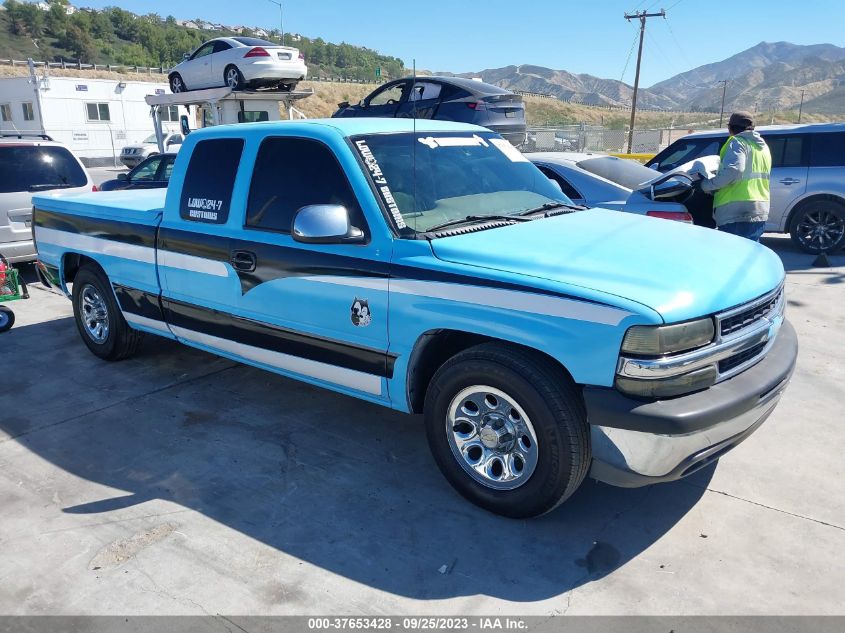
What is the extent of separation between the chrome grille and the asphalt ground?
3.34ft

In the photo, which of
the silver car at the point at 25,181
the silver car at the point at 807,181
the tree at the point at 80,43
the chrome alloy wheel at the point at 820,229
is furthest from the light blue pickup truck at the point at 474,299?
the tree at the point at 80,43

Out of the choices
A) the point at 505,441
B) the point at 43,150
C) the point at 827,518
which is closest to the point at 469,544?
the point at 505,441

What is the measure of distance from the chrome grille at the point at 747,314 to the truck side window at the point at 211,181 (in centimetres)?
302

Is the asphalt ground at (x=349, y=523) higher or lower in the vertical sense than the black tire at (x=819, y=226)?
lower

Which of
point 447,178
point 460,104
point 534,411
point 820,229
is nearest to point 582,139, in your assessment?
point 460,104

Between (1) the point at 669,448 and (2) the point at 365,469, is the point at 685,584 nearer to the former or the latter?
(1) the point at 669,448

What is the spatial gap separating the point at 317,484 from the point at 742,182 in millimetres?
4786

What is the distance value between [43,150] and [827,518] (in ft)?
30.2

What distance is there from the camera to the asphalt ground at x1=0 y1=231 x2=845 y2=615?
9.38ft

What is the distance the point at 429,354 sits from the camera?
3.54m

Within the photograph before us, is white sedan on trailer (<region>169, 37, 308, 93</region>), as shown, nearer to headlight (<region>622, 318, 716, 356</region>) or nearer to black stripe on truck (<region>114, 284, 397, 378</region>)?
black stripe on truck (<region>114, 284, 397, 378</region>)

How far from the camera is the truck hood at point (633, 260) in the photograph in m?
2.91

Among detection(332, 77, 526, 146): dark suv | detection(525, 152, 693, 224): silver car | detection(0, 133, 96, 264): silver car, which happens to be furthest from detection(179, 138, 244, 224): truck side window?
detection(332, 77, 526, 146): dark suv

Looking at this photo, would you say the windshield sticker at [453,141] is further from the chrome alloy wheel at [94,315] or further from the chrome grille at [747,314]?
the chrome alloy wheel at [94,315]
